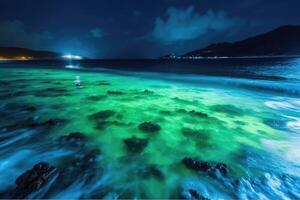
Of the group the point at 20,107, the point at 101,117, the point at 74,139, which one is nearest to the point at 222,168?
the point at 74,139

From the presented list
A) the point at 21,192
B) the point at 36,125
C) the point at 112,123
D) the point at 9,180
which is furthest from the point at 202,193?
the point at 36,125

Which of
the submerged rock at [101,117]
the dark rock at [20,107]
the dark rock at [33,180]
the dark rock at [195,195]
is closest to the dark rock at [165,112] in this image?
the submerged rock at [101,117]

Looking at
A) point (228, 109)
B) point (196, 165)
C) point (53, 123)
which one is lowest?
Result: point (228, 109)

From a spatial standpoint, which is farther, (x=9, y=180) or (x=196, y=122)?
(x=196, y=122)

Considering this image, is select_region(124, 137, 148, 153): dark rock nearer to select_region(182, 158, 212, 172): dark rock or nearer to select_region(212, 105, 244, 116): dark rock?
select_region(182, 158, 212, 172): dark rock

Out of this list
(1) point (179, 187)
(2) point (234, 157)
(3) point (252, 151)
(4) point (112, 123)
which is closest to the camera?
(1) point (179, 187)

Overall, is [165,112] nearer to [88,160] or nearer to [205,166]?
[205,166]

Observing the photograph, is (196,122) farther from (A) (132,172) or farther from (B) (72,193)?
(B) (72,193)

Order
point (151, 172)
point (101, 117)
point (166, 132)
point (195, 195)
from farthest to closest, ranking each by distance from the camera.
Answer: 1. point (101, 117)
2. point (166, 132)
3. point (151, 172)
4. point (195, 195)
